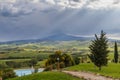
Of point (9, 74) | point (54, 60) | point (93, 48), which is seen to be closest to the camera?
point (9, 74)

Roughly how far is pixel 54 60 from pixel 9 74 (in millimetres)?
37541

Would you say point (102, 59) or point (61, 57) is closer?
point (102, 59)

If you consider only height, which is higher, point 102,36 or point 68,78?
point 102,36

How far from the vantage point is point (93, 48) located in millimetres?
72000

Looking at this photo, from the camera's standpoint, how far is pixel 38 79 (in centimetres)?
4634

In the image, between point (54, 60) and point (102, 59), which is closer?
point (102, 59)

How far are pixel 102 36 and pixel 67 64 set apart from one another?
2683 cm

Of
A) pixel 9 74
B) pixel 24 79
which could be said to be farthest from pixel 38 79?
pixel 9 74

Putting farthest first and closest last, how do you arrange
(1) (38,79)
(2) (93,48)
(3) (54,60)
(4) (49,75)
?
(3) (54,60) → (2) (93,48) → (4) (49,75) → (1) (38,79)

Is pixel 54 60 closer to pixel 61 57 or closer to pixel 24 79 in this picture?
pixel 61 57

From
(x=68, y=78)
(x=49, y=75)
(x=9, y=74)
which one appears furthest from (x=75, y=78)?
(x=9, y=74)

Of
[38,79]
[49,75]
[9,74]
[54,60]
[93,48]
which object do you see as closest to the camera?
[38,79]

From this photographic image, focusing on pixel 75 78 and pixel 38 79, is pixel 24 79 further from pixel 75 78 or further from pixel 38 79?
pixel 75 78

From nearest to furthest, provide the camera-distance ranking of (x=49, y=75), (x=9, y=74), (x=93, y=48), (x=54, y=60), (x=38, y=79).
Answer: (x=38, y=79), (x=49, y=75), (x=9, y=74), (x=93, y=48), (x=54, y=60)
